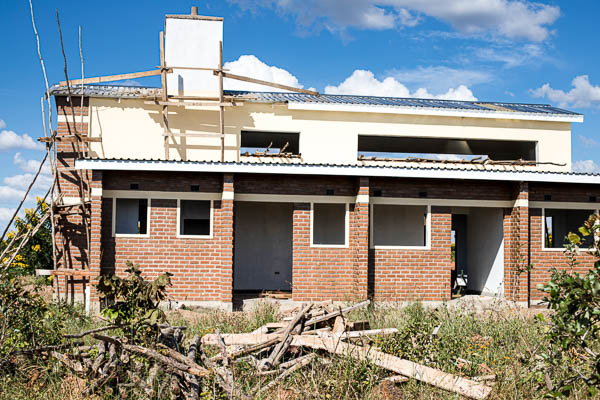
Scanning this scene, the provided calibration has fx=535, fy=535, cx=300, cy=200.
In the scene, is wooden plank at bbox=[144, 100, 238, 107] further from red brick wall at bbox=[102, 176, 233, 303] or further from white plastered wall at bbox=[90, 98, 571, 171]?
red brick wall at bbox=[102, 176, 233, 303]

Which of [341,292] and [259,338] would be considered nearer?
[259,338]

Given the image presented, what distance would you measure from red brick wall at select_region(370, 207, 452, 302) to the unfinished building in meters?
0.03

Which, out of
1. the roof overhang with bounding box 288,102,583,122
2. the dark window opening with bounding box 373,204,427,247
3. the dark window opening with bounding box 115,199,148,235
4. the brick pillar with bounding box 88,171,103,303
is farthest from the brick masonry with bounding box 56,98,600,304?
the dark window opening with bounding box 373,204,427,247

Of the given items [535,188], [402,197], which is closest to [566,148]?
[535,188]

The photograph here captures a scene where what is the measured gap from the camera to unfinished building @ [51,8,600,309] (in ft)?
46.9

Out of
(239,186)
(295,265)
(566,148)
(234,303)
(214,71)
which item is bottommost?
(234,303)

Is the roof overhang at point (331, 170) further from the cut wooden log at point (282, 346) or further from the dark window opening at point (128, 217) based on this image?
the cut wooden log at point (282, 346)

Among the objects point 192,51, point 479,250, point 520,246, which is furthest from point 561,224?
point 192,51

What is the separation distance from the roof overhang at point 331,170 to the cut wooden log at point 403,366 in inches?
285

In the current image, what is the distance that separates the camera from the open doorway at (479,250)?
16.3 meters

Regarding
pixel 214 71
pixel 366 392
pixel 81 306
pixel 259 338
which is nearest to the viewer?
pixel 366 392

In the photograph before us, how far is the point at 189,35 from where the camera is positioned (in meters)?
17.5

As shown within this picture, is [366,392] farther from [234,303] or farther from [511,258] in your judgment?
[511,258]

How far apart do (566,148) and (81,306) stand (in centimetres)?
1616
